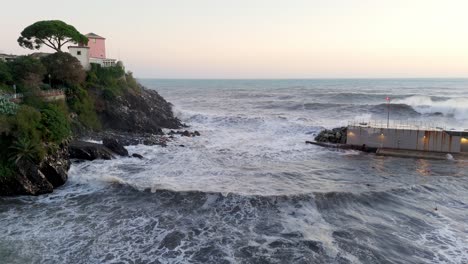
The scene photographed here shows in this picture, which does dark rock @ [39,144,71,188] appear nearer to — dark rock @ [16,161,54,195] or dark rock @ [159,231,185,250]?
dark rock @ [16,161,54,195]

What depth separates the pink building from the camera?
4562 centimetres

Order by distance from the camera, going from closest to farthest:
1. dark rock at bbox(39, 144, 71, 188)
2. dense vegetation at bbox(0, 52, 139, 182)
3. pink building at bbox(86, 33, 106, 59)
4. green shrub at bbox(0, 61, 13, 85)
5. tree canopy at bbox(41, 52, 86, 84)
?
dense vegetation at bbox(0, 52, 139, 182) → dark rock at bbox(39, 144, 71, 188) → green shrub at bbox(0, 61, 13, 85) → tree canopy at bbox(41, 52, 86, 84) → pink building at bbox(86, 33, 106, 59)

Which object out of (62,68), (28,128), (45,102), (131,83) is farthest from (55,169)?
(131,83)

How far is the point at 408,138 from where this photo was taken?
29906mm

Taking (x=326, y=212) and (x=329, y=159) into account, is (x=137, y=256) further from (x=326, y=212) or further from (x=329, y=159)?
(x=329, y=159)

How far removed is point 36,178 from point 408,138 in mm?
28167

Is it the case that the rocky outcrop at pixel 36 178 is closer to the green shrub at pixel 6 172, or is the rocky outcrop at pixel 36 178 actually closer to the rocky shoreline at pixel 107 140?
the rocky shoreline at pixel 107 140

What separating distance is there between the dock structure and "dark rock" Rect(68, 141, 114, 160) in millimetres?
20660

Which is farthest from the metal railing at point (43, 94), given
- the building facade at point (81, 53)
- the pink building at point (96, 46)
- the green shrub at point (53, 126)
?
the pink building at point (96, 46)

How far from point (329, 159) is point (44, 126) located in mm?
20195

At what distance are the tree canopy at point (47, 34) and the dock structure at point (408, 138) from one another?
96.8 feet

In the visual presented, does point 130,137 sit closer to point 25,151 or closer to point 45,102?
point 45,102

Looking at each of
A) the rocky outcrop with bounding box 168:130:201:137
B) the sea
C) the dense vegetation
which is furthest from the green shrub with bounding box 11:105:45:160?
the rocky outcrop with bounding box 168:130:201:137

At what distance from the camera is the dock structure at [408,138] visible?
29047mm
